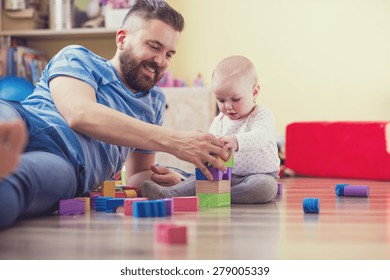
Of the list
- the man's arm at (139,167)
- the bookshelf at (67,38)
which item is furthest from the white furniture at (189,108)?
the man's arm at (139,167)

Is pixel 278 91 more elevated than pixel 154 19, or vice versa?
pixel 154 19

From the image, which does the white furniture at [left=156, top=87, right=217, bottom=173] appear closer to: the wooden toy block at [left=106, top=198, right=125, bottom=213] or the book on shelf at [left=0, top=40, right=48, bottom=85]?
the book on shelf at [left=0, top=40, right=48, bottom=85]

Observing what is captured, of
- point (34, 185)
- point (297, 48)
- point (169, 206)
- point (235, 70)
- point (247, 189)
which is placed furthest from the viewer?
point (297, 48)

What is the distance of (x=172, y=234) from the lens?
2.48 ft

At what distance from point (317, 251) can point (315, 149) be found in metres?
1.94

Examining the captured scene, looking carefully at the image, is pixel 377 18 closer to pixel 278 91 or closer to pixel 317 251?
pixel 278 91

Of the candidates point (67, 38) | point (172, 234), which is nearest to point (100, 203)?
point (172, 234)

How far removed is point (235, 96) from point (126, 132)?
37cm

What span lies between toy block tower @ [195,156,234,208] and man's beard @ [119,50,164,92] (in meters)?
0.25

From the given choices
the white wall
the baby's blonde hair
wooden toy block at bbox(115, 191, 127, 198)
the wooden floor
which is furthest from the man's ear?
the white wall

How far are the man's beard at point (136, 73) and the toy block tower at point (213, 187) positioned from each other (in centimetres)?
25

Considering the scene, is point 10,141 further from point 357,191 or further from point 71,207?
point 357,191

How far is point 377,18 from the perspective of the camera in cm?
247
